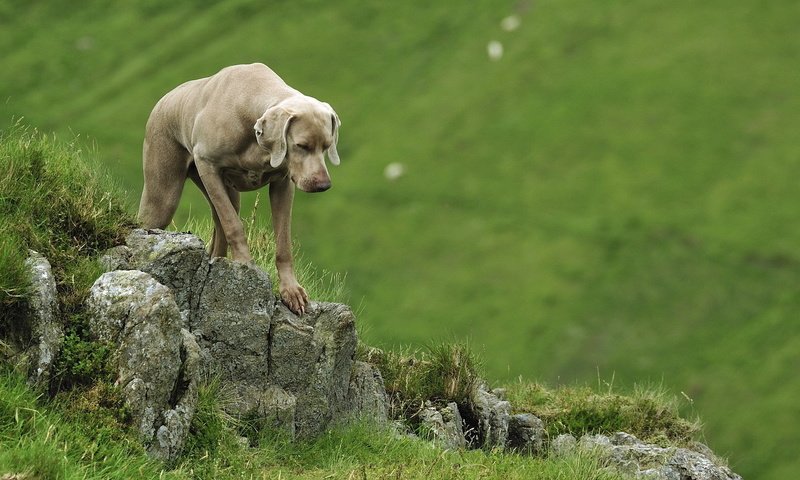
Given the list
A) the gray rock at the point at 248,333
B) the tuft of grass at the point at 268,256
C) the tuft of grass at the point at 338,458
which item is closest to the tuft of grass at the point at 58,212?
the gray rock at the point at 248,333

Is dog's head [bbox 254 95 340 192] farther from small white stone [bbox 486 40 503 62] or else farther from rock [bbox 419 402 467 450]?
small white stone [bbox 486 40 503 62]

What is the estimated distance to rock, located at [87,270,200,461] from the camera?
1073 centimetres

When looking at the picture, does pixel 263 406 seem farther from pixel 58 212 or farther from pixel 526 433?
pixel 526 433

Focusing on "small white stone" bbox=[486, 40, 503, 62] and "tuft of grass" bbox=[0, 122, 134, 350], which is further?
"small white stone" bbox=[486, 40, 503, 62]

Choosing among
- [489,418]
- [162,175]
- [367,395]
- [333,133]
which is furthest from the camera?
[489,418]

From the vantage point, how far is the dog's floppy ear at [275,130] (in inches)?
471

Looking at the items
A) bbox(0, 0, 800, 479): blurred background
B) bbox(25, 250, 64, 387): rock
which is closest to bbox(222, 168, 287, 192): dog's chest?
bbox(25, 250, 64, 387): rock

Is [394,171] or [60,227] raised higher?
[394,171]

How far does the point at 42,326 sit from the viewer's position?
35.1ft

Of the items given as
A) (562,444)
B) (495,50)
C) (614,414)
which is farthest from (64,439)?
(495,50)

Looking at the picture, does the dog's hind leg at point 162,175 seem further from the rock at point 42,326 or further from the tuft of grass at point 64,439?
the tuft of grass at point 64,439

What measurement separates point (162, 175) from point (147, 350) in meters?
3.94

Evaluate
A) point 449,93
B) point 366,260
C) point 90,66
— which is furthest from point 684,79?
point 90,66

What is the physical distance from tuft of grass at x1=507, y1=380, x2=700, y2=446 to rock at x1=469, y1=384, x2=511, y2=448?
1312mm
